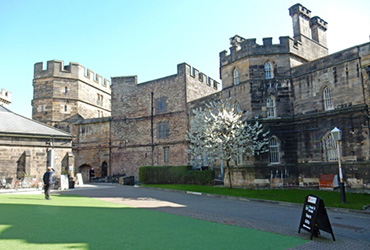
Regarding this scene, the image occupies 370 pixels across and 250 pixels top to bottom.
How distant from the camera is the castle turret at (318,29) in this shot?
24.7 metres

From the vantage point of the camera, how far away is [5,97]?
4650 cm

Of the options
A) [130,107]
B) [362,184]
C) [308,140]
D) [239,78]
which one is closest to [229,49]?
[239,78]

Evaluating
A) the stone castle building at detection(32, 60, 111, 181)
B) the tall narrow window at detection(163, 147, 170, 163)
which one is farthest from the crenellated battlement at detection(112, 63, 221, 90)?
the tall narrow window at detection(163, 147, 170, 163)

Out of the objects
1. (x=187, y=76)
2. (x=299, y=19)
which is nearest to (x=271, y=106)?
(x=299, y=19)

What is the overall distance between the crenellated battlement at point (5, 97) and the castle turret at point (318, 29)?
148 feet

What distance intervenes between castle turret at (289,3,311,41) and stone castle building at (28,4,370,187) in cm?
8

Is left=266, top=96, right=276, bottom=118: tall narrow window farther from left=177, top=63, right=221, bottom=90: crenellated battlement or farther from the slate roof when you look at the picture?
the slate roof

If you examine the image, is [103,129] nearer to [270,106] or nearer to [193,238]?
[270,106]

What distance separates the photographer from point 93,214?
32.0 feet

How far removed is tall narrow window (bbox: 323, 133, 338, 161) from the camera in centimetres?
1886

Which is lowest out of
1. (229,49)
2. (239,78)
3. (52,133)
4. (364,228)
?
(364,228)

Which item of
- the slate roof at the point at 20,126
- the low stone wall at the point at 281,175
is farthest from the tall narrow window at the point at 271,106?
the slate roof at the point at 20,126

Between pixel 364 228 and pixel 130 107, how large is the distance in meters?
30.4

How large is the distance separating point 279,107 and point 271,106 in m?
0.58
